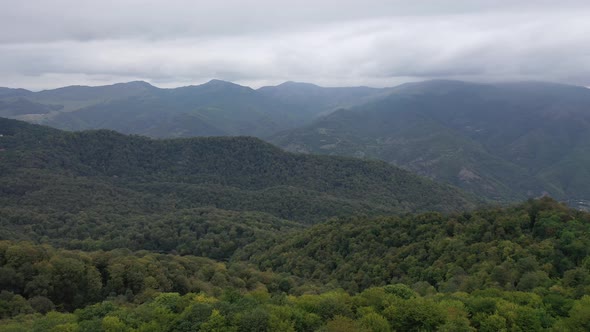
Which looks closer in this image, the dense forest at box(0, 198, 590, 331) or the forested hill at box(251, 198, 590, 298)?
the dense forest at box(0, 198, 590, 331)

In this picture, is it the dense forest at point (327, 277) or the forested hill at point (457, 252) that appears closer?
the dense forest at point (327, 277)

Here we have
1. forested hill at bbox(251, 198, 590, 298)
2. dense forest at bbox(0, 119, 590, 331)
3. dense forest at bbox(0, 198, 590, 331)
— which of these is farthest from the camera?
forested hill at bbox(251, 198, 590, 298)

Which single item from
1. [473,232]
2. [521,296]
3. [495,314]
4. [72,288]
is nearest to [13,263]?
[72,288]

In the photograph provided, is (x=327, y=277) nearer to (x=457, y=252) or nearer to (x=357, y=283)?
(x=357, y=283)

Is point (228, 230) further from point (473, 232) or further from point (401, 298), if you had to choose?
point (401, 298)

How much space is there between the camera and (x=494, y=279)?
42.9 metres

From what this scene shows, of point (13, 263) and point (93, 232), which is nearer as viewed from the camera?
point (13, 263)

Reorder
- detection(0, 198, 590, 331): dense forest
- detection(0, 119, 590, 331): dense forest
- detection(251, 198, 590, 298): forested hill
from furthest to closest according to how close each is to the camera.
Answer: detection(251, 198, 590, 298): forested hill < detection(0, 119, 590, 331): dense forest < detection(0, 198, 590, 331): dense forest

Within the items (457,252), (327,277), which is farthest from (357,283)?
(457,252)

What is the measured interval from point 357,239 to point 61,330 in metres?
48.7

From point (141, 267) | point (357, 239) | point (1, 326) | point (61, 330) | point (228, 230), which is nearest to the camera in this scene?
point (61, 330)

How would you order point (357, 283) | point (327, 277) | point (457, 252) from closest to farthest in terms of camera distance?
point (457, 252)
point (357, 283)
point (327, 277)

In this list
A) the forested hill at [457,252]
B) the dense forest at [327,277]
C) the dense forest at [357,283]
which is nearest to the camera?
the dense forest at [357,283]

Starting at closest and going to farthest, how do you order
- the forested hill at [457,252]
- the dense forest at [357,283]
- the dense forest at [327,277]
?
the dense forest at [357,283]
the dense forest at [327,277]
the forested hill at [457,252]
